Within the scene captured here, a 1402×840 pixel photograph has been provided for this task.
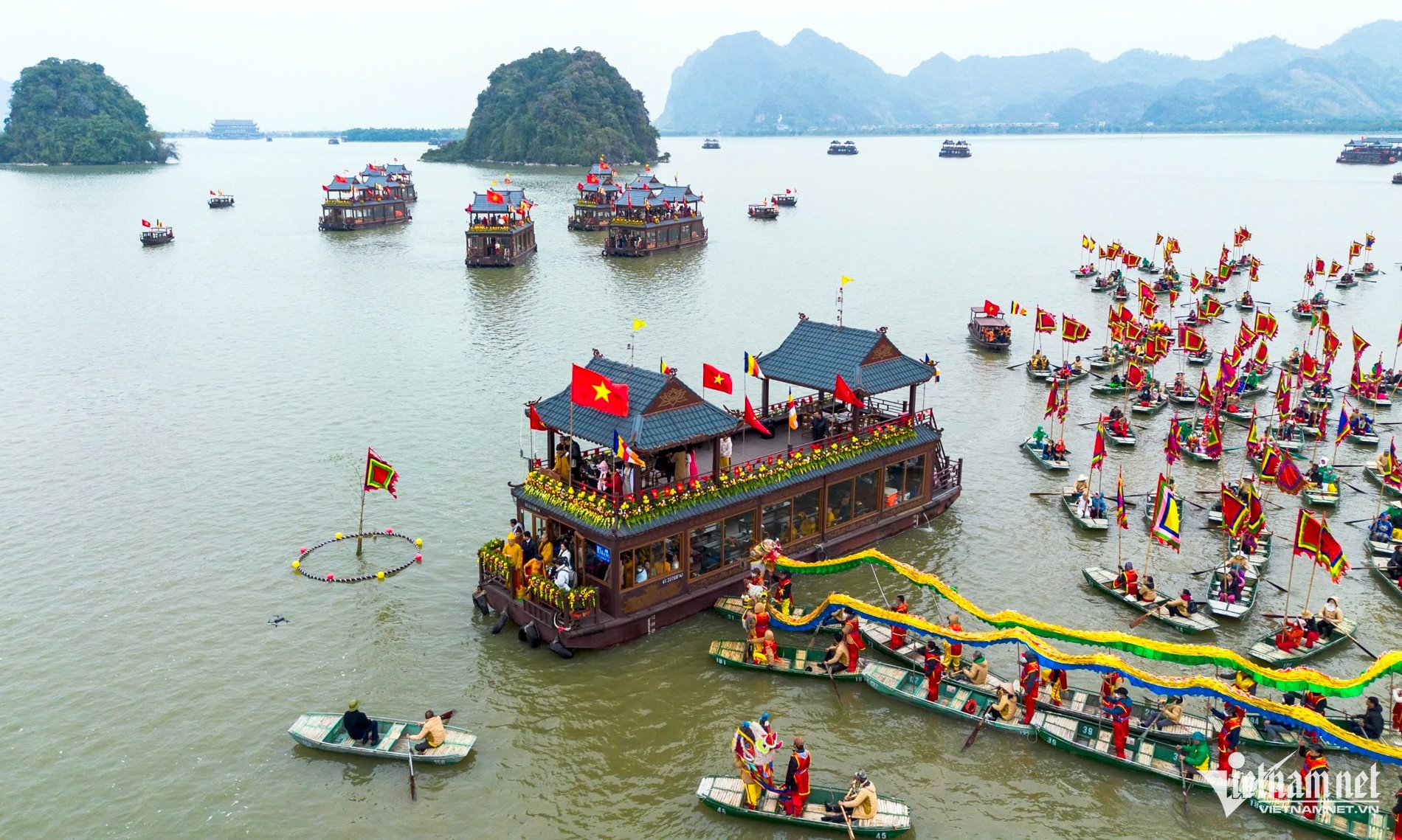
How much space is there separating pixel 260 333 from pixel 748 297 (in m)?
38.1

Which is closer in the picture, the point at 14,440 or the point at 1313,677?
the point at 1313,677

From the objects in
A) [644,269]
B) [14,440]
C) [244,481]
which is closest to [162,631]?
[244,481]

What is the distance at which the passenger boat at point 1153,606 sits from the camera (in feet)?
→ 94.7

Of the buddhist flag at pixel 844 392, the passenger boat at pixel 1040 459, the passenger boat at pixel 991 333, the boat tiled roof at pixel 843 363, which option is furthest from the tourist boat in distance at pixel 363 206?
the buddhist flag at pixel 844 392

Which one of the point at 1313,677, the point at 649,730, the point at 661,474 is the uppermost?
the point at 661,474

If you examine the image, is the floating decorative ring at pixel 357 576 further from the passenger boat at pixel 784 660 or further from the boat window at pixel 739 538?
the passenger boat at pixel 784 660

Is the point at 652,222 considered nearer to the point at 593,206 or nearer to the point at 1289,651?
the point at 593,206

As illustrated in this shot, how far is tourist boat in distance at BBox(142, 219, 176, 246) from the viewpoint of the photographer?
10894cm

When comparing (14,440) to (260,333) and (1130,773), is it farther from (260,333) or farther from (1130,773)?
(1130,773)

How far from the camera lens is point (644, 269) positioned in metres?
97.1

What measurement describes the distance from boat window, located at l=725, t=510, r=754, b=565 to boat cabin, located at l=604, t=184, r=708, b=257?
76.3 metres

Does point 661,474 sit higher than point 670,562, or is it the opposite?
point 661,474

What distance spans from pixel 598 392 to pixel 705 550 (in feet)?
19.3

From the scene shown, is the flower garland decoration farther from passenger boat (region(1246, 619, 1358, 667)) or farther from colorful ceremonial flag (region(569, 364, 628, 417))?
passenger boat (region(1246, 619, 1358, 667))
